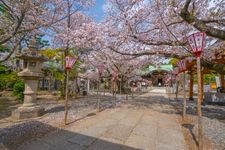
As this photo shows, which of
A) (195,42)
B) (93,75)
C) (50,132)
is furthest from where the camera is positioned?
(93,75)

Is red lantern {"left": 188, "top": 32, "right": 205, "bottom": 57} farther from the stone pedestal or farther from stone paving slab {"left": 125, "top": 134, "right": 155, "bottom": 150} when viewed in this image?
the stone pedestal

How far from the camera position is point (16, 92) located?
15594 millimetres

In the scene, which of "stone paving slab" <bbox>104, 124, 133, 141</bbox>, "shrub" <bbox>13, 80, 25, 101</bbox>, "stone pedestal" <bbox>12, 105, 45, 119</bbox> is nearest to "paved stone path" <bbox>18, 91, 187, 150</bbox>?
"stone paving slab" <bbox>104, 124, 133, 141</bbox>

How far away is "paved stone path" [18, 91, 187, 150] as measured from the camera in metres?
5.53

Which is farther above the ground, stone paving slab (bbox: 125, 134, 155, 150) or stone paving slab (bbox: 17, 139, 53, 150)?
stone paving slab (bbox: 17, 139, 53, 150)

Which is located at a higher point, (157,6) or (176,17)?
(157,6)

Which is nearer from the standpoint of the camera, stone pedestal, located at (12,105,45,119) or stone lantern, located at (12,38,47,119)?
stone pedestal, located at (12,105,45,119)

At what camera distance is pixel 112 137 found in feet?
20.7

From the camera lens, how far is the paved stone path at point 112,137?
553cm

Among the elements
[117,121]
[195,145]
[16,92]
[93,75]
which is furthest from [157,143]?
[93,75]

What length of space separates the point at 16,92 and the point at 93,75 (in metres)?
13.1

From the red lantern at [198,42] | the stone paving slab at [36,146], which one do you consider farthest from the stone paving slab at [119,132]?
the red lantern at [198,42]

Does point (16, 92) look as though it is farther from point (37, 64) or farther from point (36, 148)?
point (36, 148)

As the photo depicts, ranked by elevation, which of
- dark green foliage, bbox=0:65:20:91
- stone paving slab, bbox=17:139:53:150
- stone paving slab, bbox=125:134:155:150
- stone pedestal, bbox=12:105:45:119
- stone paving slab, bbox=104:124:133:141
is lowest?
stone paving slab, bbox=125:134:155:150
